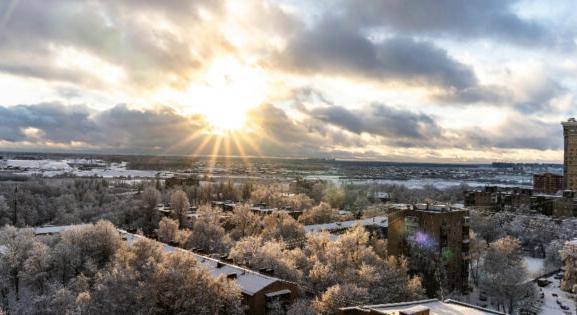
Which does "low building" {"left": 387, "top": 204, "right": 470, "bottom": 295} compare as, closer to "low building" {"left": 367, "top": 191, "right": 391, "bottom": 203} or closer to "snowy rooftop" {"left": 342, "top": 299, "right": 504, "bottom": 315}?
"snowy rooftop" {"left": 342, "top": 299, "right": 504, "bottom": 315}

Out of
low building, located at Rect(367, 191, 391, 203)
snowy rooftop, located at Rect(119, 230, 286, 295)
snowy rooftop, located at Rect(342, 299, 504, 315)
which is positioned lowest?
low building, located at Rect(367, 191, 391, 203)

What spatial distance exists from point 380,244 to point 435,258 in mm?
7044

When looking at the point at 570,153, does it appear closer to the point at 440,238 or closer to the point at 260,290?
the point at 440,238

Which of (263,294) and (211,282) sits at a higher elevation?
(211,282)

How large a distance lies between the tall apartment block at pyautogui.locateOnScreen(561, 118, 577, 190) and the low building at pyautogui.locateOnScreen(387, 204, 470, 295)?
311ft

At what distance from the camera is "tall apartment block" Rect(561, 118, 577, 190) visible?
125938 mm

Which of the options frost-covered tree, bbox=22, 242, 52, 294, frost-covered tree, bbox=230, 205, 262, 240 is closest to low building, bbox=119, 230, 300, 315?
frost-covered tree, bbox=22, 242, 52, 294

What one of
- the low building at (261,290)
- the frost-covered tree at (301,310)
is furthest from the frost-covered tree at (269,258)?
the frost-covered tree at (301,310)

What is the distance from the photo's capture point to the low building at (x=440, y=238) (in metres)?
47.4

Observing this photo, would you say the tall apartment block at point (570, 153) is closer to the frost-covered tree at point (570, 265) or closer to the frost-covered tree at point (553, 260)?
the frost-covered tree at point (553, 260)

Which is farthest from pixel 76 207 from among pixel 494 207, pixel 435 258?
pixel 494 207

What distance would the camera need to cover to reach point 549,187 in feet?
462

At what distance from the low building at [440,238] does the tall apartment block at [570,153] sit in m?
94.9

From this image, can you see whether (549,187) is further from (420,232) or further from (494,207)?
(420,232)
